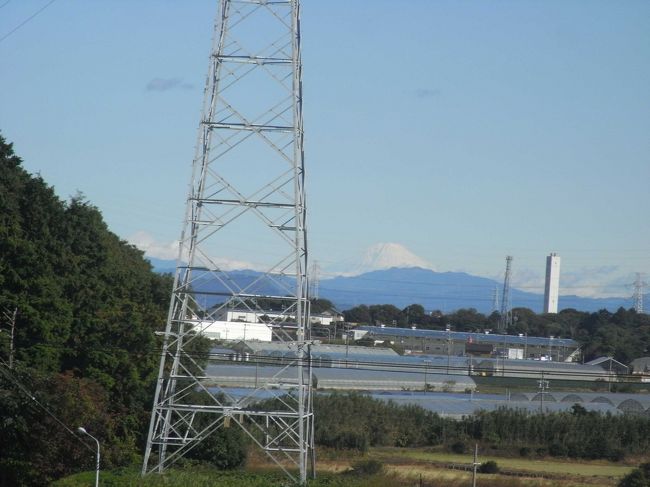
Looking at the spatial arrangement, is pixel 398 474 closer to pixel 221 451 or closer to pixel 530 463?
pixel 221 451

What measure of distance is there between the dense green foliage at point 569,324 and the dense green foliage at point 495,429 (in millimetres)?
30719

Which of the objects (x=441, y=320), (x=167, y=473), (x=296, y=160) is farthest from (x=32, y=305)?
(x=441, y=320)

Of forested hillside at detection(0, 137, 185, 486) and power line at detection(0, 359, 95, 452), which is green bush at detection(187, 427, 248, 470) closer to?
forested hillside at detection(0, 137, 185, 486)

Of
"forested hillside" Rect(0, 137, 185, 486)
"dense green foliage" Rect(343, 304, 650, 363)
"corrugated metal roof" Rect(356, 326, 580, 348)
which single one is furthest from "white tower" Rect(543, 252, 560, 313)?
"forested hillside" Rect(0, 137, 185, 486)

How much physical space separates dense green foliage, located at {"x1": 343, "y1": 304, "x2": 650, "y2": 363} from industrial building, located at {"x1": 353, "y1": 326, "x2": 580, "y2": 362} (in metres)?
1.61

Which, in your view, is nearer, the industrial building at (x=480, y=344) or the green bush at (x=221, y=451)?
the green bush at (x=221, y=451)

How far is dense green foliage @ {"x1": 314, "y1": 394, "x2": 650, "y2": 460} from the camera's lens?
31.2 m

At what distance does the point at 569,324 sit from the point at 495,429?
5314cm

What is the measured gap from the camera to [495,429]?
32.8 m

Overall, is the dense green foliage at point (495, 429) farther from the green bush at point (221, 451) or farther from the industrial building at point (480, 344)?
the industrial building at point (480, 344)

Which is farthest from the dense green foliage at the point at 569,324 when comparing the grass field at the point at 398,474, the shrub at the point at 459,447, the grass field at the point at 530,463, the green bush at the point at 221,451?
the green bush at the point at 221,451

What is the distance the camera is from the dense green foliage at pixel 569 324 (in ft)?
217

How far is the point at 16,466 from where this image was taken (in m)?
23.6

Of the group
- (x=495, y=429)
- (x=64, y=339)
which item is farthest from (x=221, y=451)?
(x=495, y=429)
